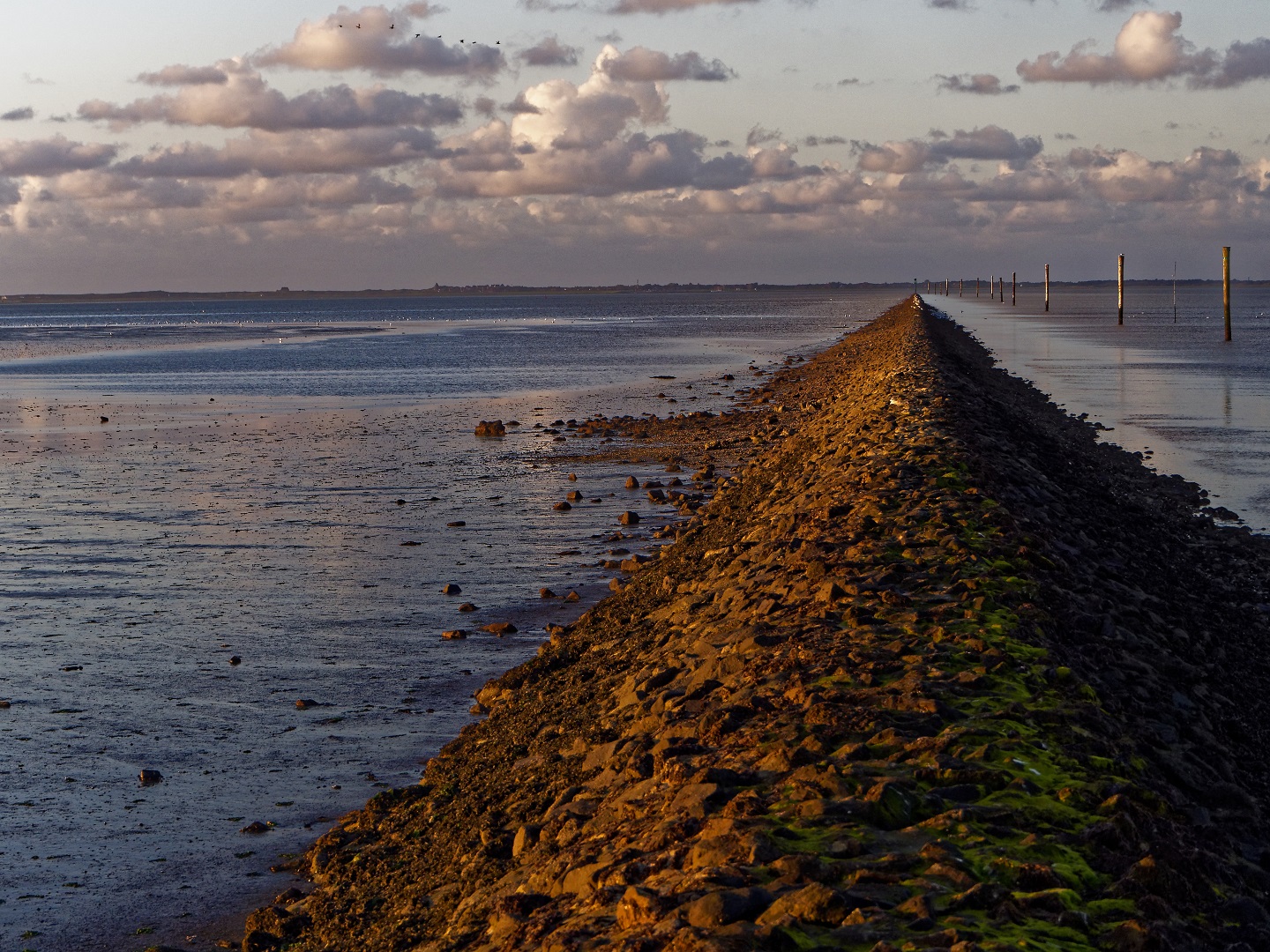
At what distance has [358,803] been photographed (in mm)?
7777

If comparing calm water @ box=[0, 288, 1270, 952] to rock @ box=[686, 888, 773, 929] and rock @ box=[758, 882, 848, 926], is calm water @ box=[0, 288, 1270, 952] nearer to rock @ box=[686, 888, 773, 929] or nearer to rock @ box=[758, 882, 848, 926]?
rock @ box=[686, 888, 773, 929]

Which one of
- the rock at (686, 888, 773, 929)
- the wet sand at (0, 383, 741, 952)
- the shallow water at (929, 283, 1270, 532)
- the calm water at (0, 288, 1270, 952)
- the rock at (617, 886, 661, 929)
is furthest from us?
the shallow water at (929, 283, 1270, 532)

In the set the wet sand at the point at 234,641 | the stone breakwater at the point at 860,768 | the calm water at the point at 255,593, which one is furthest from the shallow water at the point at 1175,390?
the wet sand at the point at 234,641

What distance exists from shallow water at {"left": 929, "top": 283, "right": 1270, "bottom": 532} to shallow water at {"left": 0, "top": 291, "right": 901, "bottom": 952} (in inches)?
347

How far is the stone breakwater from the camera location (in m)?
4.27

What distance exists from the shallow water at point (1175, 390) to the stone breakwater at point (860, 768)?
292 inches

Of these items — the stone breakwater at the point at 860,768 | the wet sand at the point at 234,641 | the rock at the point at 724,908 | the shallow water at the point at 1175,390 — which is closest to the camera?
the rock at the point at 724,908

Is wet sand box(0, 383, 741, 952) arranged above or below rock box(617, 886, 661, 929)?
below

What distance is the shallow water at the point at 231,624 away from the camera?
7.21 metres

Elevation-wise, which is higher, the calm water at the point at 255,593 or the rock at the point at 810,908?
the rock at the point at 810,908

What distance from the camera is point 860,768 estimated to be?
531 cm

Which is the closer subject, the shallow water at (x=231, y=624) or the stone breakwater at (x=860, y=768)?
the stone breakwater at (x=860, y=768)

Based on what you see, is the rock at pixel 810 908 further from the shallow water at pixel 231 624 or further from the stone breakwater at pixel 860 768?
the shallow water at pixel 231 624

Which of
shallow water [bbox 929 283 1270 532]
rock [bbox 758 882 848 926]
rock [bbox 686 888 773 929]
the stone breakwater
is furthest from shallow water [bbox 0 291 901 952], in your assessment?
A: shallow water [bbox 929 283 1270 532]
